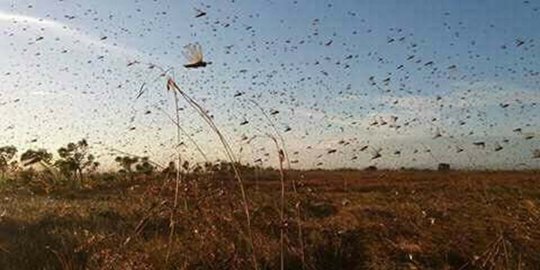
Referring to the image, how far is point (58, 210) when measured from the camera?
50.9 feet

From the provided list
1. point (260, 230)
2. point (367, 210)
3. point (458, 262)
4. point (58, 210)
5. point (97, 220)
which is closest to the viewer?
point (458, 262)

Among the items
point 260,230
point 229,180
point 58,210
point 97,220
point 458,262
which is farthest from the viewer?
point 58,210

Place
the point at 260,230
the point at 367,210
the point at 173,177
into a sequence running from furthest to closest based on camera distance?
1. the point at 367,210
2. the point at 260,230
3. the point at 173,177

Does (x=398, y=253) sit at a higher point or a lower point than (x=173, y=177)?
lower

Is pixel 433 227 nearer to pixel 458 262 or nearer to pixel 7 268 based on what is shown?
pixel 458 262

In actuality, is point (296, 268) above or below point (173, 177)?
below

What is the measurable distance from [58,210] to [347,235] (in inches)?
295

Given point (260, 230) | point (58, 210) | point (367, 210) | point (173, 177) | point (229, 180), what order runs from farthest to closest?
1. point (58, 210)
2. point (367, 210)
3. point (260, 230)
4. point (229, 180)
5. point (173, 177)

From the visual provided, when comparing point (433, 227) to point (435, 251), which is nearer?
point (435, 251)

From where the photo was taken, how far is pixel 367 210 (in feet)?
39.0

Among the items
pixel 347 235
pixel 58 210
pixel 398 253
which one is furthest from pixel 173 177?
pixel 58 210

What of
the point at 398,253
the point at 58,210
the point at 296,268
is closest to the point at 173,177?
the point at 296,268

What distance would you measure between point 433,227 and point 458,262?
1103 mm

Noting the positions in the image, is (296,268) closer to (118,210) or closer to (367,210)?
(367,210)
